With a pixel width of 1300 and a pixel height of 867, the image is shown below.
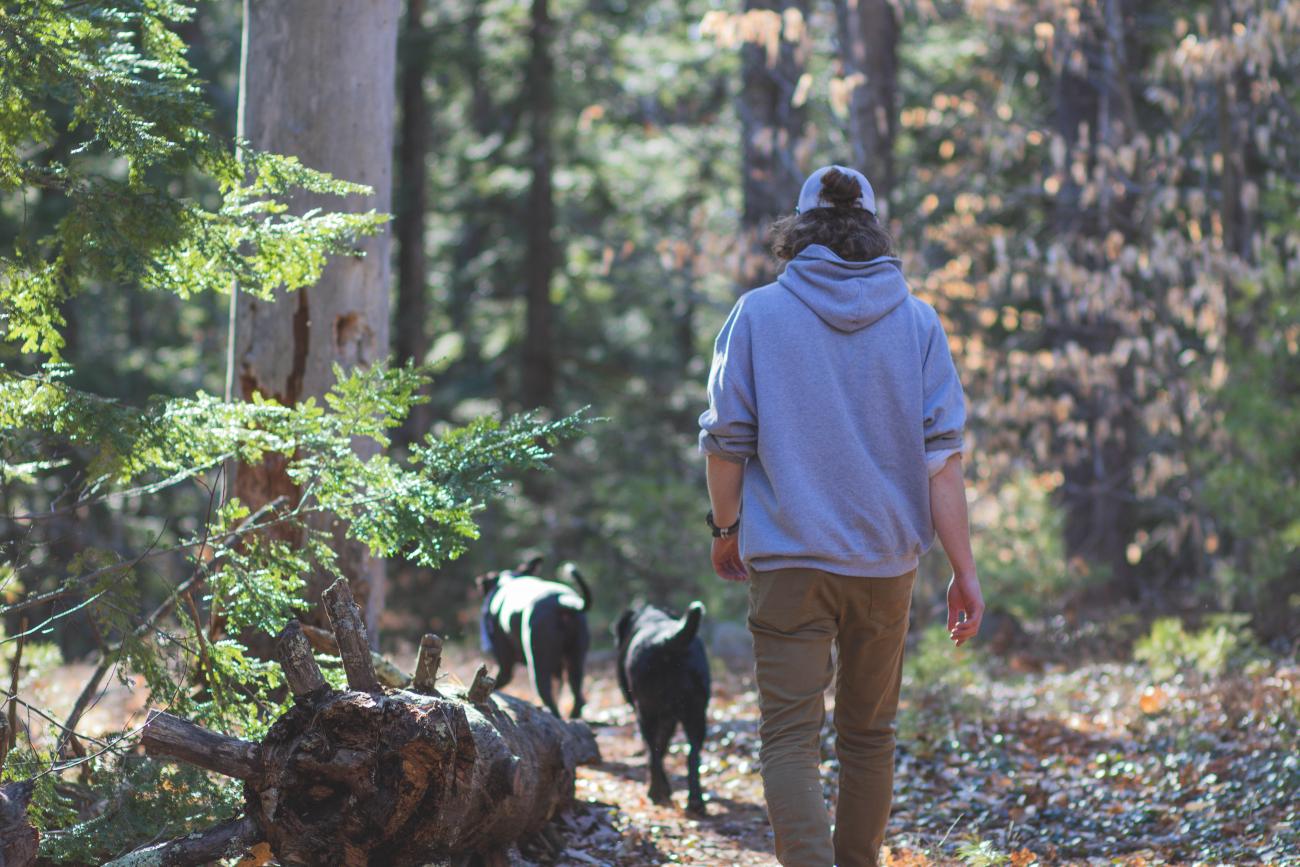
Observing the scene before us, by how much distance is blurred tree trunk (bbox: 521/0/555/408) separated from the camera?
61.9 feet

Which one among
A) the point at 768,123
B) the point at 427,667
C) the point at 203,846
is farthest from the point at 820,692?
the point at 768,123

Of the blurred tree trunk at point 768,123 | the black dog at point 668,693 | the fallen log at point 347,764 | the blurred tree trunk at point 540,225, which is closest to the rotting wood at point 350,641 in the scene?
the fallen log at point 347,764

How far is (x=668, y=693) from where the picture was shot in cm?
608

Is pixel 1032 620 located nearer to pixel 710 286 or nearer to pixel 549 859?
pixel 710 286

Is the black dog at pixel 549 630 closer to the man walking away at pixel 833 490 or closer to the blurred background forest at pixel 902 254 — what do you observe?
the blurred background forest at pixel 902 254

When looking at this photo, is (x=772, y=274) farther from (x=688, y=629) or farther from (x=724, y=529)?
(x=724, y=529)

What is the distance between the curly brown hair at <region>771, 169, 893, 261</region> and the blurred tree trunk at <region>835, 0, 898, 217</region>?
660 cm

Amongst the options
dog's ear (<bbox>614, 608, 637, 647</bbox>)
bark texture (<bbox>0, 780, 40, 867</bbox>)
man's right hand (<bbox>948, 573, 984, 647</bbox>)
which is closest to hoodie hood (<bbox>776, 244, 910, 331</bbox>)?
man's right hand (<bbox>948, 573, 984, 647</bbox>)

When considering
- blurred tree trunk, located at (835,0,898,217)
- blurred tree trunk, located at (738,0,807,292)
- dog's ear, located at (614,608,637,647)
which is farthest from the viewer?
blurred tree trunk, located at (738,0,807,292)

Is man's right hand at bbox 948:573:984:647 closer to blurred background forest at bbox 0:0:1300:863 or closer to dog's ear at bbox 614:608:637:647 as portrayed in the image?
blurred background forest at bbox 0:0:1300:863

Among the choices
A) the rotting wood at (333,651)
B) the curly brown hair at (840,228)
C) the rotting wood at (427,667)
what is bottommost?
Result: the rotting wood at (333,651)

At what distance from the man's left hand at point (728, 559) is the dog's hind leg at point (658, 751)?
223 cm

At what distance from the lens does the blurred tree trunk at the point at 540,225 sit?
1888 cm

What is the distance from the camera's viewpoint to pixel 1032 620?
42.2 ft
